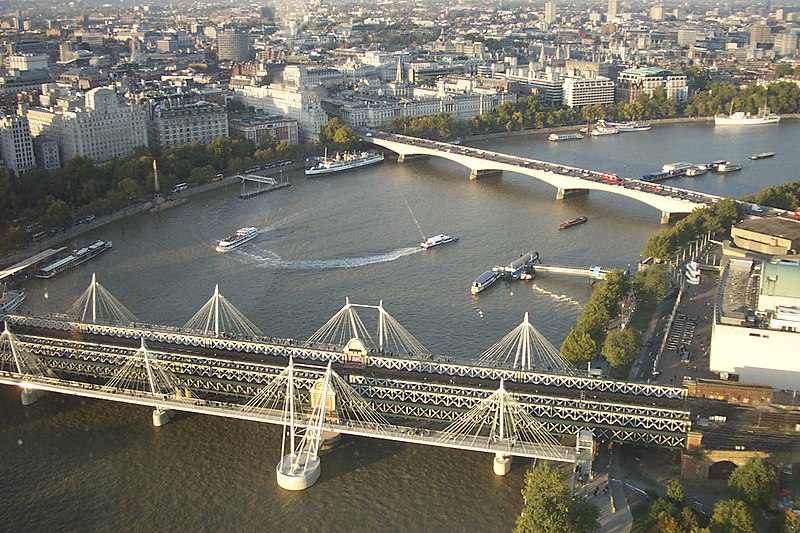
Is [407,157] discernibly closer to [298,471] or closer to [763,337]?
[763,337]


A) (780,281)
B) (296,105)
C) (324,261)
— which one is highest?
(296,105)

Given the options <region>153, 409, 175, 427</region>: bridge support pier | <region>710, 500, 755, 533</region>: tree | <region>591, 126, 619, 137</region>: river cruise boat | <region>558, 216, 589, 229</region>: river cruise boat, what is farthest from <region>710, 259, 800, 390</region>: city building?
<region>591, 126, 619, 137</region>: river cruise boat

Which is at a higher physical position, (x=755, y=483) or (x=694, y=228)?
(x=694, y=228)

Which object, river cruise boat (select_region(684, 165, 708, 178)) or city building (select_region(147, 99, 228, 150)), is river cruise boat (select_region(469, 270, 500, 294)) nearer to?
river cruise boat (select_region(684, 165, 708, 178))

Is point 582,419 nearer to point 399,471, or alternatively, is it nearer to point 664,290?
point 399,471

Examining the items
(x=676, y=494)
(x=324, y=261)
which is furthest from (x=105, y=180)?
(x=676, y=494)

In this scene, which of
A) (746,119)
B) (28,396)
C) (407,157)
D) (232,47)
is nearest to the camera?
(28,396)
